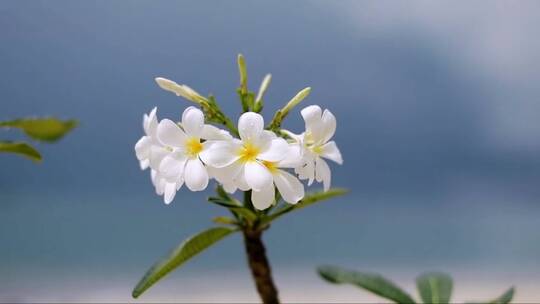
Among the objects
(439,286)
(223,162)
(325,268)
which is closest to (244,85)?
(223,162)

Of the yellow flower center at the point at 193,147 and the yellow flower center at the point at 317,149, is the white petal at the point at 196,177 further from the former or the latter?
the yellow flower center at the point at 317,149

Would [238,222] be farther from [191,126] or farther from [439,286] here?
[439,286]

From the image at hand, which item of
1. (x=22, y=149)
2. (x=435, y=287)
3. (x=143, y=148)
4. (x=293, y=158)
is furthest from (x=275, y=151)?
(x=435, y=287)

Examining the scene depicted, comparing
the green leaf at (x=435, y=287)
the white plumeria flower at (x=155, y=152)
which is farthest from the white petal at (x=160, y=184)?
the green leaf at (x=435, y=287)

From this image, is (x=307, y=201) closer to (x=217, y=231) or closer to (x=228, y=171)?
(x=217, y=231)

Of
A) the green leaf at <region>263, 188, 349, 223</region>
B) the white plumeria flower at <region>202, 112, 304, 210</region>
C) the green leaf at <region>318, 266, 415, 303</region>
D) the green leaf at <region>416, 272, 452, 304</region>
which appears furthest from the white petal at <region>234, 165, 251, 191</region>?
the green leaf at <region>416, 272, 452, 304</region>

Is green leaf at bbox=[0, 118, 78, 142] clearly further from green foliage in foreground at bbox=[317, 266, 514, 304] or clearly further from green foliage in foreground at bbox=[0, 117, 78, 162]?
green foliage in foreground at bbox=[317, 266, 514, 304]
